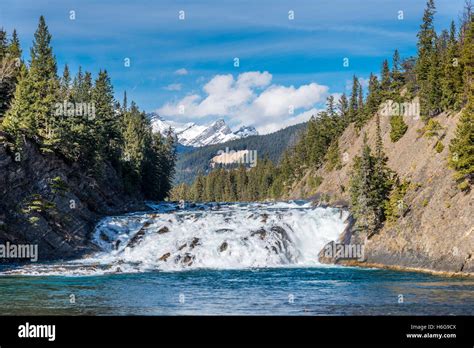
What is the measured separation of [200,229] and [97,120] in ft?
97.2

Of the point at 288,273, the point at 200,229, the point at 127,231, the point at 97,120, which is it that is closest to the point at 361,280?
the point at 288,273

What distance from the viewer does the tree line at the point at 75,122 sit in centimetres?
6888

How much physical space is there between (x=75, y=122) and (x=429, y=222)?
1849 inches

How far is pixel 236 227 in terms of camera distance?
62938 mm

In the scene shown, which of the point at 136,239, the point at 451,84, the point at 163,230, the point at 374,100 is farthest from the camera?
the point at 374,100

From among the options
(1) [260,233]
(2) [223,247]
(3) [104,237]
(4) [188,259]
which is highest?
(1) [260,233]

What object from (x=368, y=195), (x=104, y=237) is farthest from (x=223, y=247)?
(x=104, y=237)

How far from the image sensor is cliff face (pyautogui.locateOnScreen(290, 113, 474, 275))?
1770 inches

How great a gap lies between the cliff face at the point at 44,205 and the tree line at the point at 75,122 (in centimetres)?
190

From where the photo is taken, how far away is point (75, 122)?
7381 centimetres

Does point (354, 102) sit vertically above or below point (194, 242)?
above

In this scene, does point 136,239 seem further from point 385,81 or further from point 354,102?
point 354,102

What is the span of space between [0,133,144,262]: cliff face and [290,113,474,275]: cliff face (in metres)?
31.3
